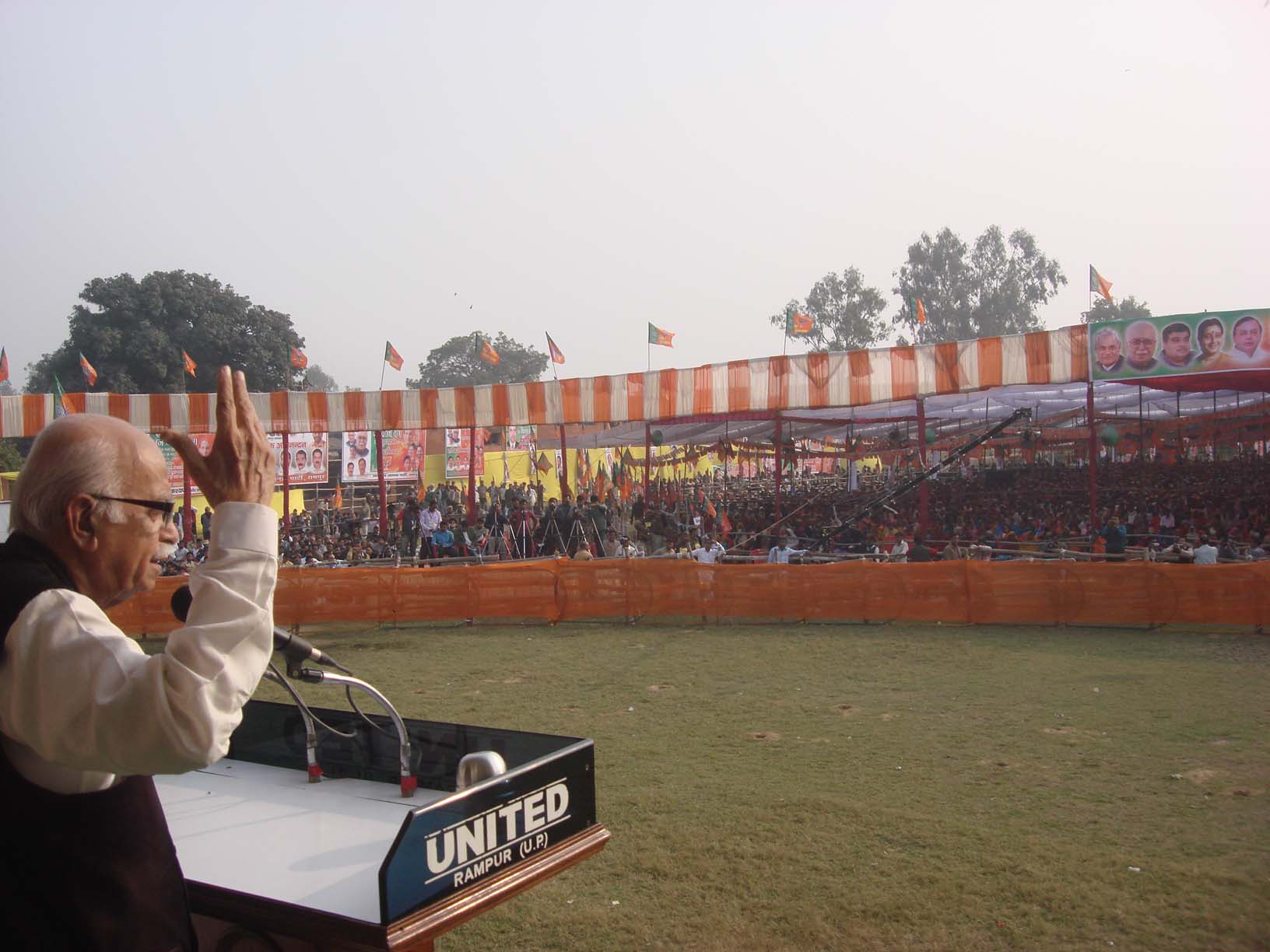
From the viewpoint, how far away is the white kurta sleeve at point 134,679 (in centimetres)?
151

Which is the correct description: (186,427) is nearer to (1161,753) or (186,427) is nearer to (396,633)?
(396,633)

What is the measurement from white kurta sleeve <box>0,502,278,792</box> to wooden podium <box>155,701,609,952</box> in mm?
1159

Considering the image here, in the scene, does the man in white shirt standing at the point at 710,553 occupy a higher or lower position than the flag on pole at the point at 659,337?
lower

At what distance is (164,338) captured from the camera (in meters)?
42.4

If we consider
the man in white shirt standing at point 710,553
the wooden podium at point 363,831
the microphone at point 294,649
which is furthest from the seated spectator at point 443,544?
the microphone at point 294,649

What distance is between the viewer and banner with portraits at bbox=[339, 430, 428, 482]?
127ft

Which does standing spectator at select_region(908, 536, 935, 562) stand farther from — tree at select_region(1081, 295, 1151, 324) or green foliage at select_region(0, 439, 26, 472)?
tree at select_region(1081, 295, 1151, 324)

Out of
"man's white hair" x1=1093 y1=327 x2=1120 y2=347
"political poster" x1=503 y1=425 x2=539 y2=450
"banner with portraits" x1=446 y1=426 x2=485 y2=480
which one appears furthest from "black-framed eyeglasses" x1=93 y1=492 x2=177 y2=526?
"political poster" x1=503 y1=425 x2=539 y2=450

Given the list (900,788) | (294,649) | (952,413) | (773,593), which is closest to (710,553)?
(773,593)

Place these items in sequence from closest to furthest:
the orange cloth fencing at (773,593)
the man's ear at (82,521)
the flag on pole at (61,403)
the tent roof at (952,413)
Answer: the man's ear at (82,521) < the orange cloth fencing at (773,593) < the flag on pole at (61,403) < the tent roof at (952,413)

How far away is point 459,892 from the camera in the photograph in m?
2.78

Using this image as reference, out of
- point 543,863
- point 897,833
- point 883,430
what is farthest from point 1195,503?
point 543,863

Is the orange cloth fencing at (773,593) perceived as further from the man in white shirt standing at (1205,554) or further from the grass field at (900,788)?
the man in white shirt standing at (1205,554)

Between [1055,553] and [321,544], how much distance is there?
51.2 feet
